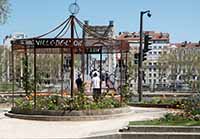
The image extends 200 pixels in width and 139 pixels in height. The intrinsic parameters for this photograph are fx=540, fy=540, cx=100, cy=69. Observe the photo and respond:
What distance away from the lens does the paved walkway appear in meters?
15.7

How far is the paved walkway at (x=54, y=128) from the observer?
15.7m

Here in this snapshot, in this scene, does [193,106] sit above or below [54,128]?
above

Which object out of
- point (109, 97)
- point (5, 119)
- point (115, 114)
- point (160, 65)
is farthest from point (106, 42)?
point (160, 65)

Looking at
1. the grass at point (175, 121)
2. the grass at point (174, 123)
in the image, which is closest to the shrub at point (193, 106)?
the grass at point (175, 121)

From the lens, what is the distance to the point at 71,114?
20141 mm

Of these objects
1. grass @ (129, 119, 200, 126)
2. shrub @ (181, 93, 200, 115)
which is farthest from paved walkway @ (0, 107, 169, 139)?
shrub @ (181, 93, 200, 115)

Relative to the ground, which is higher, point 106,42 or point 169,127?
point 106,42

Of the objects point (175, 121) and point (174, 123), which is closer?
point (174, 123)

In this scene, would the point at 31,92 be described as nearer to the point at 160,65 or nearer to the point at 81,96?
the point at 81,96

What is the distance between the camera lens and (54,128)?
17.5 m

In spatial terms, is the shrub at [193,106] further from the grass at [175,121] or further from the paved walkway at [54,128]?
the paved walkway at [54,128]

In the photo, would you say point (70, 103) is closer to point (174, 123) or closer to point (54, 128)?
point (54, 128)

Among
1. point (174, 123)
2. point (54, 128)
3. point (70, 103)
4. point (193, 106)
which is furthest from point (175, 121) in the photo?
point (70, 103)

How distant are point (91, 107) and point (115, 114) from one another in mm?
1013
